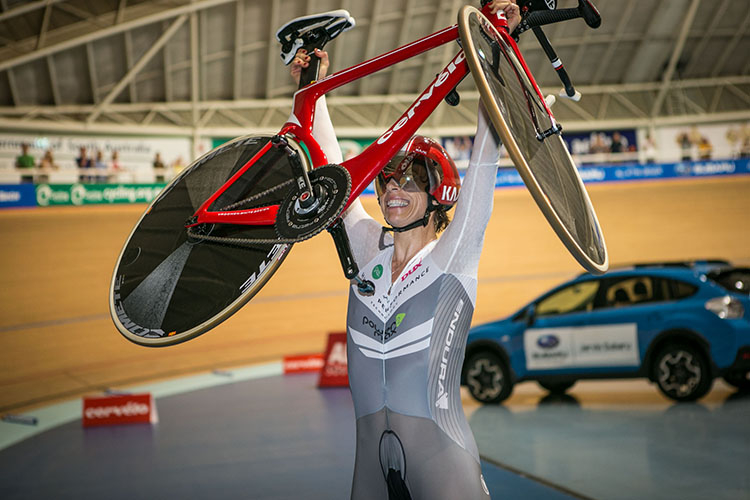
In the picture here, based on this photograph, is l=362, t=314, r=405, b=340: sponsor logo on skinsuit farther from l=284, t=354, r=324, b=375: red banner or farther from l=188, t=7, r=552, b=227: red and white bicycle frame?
l=284, t=354, r=324, b=375: red banner

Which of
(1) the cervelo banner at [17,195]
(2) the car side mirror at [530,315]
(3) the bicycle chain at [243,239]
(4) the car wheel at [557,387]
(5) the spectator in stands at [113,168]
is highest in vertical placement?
(5) the spectator in stands at [113,168]

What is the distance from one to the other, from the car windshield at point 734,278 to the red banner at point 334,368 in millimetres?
5041

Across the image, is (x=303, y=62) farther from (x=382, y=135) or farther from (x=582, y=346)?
(x=582, y=346)

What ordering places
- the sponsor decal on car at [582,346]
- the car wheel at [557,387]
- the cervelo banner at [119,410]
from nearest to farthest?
the sponsor decal on car at [582,346], the cervelo banner at [119,410], the car wheel at [557,387]

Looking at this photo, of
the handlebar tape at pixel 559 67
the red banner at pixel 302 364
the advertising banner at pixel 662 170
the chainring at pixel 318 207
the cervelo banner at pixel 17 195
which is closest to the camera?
the chainring at pixel 318 207

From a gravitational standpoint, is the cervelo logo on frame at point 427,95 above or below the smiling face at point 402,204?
above

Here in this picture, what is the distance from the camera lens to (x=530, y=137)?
220 centimetres

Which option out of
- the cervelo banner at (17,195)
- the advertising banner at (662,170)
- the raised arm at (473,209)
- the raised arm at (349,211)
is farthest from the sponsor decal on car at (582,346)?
the advertising banner at (662,170)

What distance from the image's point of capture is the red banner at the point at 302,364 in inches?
484

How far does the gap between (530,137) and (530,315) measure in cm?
688

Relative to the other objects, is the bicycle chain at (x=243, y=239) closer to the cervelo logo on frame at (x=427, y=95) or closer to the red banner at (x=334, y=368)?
the cervelo logo on frame at (x=427, y=95)

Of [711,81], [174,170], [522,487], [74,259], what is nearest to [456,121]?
[711,81]

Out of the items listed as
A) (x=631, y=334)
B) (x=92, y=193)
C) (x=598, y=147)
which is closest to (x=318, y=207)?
(x=631, y=334)

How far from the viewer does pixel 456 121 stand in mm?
33125
